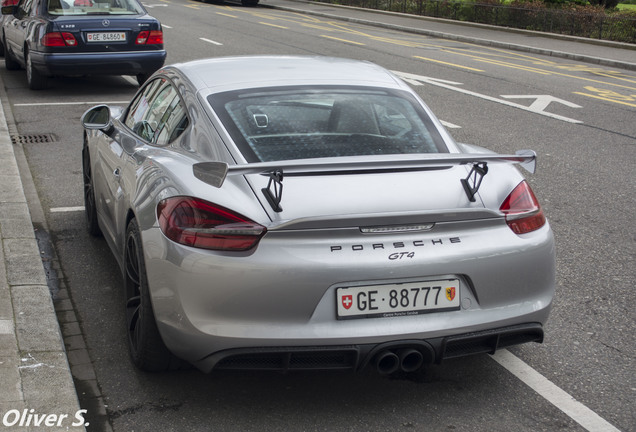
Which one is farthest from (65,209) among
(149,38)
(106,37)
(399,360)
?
(149,38)

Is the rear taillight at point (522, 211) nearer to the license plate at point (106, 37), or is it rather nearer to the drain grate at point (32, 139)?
the drain grate at point (32, 139)

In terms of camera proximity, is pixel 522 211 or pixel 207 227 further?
pixel 522 211

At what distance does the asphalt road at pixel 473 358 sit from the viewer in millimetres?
3840

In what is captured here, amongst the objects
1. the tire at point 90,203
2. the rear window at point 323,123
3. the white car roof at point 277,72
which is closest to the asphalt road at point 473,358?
the tire at point 90,203

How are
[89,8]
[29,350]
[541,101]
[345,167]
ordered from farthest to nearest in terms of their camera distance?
[541,101], [89,8], [29,350], [345,167]

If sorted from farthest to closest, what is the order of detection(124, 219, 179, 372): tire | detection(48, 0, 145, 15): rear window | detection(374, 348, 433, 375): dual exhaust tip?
detection(48, 0, 145, 15): rear window < detection(124, 219, 179, 372): tire < detection(374, 348, 433, 375): dual exhaust tip

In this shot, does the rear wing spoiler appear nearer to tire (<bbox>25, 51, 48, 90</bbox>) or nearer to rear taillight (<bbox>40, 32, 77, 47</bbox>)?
rear taillight (<bbox>40, 32, 77, 47</bbox>)

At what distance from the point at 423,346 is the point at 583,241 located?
3245mm

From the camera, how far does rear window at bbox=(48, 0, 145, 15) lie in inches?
509

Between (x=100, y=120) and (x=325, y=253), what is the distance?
2747 mm

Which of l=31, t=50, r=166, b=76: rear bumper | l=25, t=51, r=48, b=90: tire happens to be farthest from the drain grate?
l=25, t=51, r=48, b=90: tire

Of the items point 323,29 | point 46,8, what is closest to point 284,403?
point 46,8

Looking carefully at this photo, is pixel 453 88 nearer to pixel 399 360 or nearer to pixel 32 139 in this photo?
pixel 32 139

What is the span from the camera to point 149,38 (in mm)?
13242
